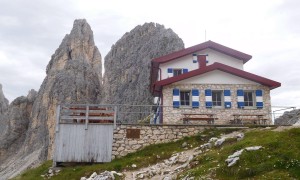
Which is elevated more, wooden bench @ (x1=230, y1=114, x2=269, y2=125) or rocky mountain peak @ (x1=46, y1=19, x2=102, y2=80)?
rocky mountain peak @ (x1=46, y1=19, x2=102, y2=80)

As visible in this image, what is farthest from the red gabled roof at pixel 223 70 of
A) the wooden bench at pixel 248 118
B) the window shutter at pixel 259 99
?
the wooden bench at pixel 248 118

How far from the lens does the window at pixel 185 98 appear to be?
970 inches

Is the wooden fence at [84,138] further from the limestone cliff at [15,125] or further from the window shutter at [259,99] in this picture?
the limestone cliff at [15,125]

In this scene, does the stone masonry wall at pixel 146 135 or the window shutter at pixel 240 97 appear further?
the window shutter at pixel 240 97

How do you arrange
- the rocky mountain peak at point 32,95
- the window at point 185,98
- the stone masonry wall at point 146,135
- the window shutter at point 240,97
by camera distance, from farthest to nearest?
1. the rocky mountain peak at point 32,95
2. the window at point 185,98
3. the window shutter at point 240,97
4. the stone masonry wall at point 146,135

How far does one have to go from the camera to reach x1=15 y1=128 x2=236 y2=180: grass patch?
18.8 m

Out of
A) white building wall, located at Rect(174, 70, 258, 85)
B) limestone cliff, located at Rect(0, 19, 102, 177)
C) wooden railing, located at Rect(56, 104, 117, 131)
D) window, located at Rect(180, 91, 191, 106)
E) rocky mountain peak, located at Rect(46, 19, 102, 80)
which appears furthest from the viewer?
rocky mountain peak, located at Rect(46, 19, 102, 80)

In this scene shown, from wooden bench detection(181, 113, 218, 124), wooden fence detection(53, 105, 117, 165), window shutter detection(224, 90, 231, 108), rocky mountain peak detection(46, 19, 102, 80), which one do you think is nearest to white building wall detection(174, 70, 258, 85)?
window shutter detection(224, 90, 231, 108)

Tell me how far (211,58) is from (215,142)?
1216 cm

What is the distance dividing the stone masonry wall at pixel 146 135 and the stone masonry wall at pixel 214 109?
1976mm

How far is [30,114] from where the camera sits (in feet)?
383

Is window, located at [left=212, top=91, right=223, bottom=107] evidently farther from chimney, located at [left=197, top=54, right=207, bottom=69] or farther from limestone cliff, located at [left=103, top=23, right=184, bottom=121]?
limestone cliff, located at [left=103, top=23, right=184, bottom=121]

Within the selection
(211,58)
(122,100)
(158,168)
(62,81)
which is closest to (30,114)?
(62,81)

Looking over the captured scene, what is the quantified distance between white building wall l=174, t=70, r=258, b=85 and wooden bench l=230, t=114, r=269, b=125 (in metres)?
2.57
